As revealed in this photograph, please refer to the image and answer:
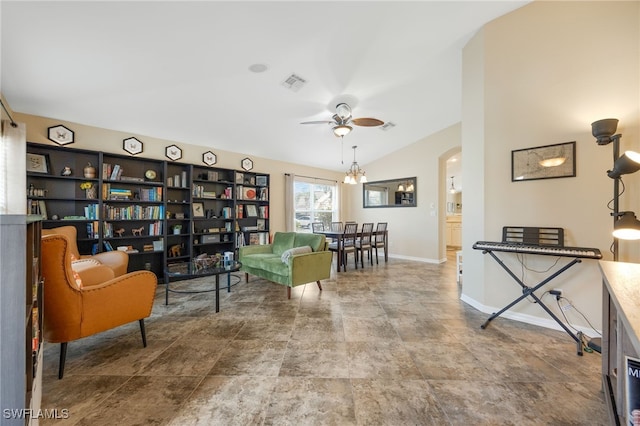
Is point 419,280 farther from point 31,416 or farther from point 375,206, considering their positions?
point 31,416

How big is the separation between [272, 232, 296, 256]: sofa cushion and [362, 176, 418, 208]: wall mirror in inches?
135

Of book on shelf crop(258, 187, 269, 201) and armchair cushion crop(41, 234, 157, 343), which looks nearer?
armchair cushion crop(41, 234, 157, 343)

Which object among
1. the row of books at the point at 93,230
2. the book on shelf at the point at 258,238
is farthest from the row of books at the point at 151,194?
the book on shelf at the point at 258,238

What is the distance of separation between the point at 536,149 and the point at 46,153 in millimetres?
5910

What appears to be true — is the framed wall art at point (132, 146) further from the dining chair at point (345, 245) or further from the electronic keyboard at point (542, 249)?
the electronic keyboard at point (542, 249)

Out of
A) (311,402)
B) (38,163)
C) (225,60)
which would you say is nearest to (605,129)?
(311,402)

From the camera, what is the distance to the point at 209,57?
2756 millimetres

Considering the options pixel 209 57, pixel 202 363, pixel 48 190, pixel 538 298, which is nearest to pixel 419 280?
pixel 538 298

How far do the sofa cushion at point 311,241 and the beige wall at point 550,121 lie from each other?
1.93 meters

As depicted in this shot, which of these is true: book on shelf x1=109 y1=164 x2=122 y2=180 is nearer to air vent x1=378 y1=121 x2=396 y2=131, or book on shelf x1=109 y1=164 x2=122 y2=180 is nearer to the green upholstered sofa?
the green upholstered sofa

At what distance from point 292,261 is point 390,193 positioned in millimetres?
4259

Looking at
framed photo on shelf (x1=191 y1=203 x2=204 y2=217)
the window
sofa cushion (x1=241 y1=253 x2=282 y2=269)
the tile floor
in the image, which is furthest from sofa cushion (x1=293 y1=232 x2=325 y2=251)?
the window

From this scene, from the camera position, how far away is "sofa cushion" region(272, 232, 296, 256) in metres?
4.23

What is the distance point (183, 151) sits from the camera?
464 cm
